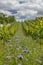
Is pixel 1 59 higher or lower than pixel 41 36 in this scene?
higher

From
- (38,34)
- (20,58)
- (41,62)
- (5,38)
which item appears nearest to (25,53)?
(20,58)

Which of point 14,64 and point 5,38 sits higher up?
point 14,64

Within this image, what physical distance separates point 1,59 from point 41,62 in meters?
3.47

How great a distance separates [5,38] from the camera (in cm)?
2784

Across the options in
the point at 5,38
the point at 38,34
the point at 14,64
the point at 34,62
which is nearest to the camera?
the point at 14,64

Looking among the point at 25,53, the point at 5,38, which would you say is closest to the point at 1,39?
the point at 5,38

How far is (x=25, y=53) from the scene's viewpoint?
65.1 ft

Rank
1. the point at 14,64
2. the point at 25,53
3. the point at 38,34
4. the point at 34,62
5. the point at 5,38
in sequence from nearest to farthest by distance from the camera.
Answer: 1. the point at 14,64
2. the point at 34,62
3. the point at 25,53
4. the point at 5,38
5. the point at 38,34

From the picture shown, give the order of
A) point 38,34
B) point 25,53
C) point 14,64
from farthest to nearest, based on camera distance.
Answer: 1. point 38,34
2. point 25,53
3. point 14,64

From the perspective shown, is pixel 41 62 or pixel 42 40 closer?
pixel 41 62

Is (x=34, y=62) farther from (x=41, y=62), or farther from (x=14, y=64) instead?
(x=14, y=64)

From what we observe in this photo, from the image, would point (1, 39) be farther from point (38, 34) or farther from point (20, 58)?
point (20, 58)

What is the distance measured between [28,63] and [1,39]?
42.1 feet

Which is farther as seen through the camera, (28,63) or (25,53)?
(25,53)
